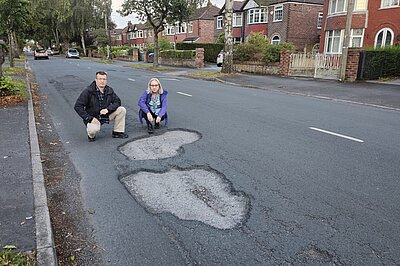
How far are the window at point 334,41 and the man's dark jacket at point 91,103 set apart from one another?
27.2 m

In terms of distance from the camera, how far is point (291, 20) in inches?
1481

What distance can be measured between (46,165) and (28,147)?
0.90 meters

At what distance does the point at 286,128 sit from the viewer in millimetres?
7754

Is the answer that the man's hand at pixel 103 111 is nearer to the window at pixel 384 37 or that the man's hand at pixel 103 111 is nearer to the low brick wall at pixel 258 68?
the low brick wall at pixel 258 68

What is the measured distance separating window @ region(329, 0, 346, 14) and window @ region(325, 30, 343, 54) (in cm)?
167

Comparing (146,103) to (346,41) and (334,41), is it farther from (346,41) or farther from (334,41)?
(334,41)

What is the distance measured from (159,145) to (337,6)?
2846 cm

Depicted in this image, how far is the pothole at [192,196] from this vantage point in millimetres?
3732

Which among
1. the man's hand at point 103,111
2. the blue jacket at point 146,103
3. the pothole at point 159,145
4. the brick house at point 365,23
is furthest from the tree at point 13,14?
the brick house at point 365,23

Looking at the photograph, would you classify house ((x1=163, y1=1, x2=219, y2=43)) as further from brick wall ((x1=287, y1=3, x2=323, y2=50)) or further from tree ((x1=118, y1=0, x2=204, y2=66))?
tree ((x1=118, y1=0, x2=204, y2=66))

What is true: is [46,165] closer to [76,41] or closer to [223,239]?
[223,239]

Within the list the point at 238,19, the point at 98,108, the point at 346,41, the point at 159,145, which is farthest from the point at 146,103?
the point at 238,19

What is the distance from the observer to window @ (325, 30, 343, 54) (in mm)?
30031

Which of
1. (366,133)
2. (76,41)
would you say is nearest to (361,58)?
(366,133)
